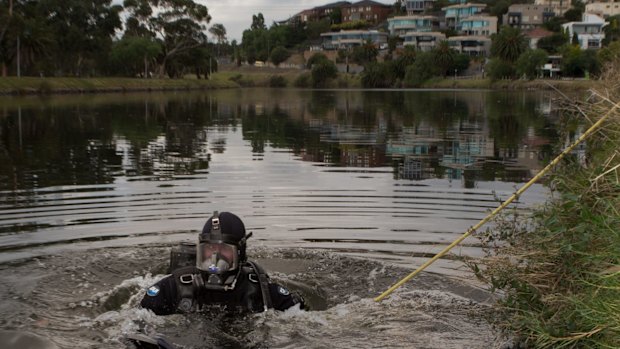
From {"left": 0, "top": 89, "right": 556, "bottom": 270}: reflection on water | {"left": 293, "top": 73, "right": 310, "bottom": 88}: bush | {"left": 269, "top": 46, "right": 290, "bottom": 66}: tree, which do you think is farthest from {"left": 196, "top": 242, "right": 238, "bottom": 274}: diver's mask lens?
{"left": 269, "top": 46, "right": 290, "bottom": 66}: tree

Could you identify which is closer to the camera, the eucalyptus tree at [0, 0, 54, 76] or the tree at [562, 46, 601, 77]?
the eucalyptus tree at [0, 0, 54, 76]

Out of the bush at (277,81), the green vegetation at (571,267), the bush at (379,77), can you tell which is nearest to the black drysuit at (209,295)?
the green vegetation at (571,267)

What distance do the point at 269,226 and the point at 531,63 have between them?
11724cm

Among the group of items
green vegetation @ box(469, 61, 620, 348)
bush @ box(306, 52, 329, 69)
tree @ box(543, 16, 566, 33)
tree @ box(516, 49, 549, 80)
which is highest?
tree @ box(543, 16, 566, 33)

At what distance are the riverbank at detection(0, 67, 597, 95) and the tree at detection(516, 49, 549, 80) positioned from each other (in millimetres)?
2883

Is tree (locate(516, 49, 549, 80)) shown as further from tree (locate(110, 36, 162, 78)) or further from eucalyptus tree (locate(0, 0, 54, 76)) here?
eucalyptus tree (locate(0, 0, 54, 76))

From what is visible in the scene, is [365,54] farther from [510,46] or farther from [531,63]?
[531,63]

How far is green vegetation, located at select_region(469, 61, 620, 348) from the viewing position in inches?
204

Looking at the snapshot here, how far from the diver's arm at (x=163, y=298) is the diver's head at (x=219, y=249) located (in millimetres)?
435

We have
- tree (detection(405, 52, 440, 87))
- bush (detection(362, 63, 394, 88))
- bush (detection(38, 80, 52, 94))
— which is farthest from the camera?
bush (detection(362, 63, 394, 88))

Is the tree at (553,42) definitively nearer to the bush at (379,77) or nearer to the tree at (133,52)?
the bush at (379,77)

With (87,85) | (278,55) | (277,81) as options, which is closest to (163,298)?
(87,85)

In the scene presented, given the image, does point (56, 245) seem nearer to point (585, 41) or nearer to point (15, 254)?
point (15, 254)

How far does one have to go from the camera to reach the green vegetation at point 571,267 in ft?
17.0
